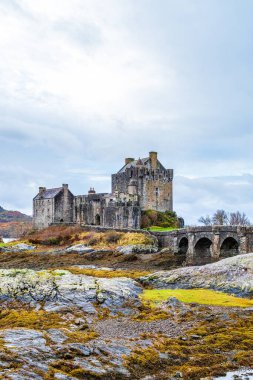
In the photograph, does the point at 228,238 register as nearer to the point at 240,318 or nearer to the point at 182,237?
the point at 182,237

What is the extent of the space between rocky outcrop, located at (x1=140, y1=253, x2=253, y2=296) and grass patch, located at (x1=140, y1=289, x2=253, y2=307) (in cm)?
220

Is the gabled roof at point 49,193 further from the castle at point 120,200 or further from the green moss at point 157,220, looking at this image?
the green moss at point 157,220

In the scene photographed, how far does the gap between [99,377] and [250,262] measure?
69.9 feet

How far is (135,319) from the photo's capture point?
22.5 m


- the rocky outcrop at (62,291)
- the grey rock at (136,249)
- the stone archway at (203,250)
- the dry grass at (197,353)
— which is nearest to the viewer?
the dry grass at (197,353)

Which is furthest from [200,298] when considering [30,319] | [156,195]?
[156,195]

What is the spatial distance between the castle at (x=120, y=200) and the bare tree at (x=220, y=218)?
66.9ft

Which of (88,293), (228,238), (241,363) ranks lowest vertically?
(241,363)

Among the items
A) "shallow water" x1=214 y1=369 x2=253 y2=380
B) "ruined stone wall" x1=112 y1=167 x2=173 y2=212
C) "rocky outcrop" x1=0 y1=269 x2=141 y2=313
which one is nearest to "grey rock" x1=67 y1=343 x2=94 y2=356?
"shallow water" x1=214 y1=369 x2=253 y2=380

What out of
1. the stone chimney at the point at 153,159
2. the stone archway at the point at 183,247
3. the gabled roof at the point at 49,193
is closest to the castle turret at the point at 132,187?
the stone chimney at the point at 153,159

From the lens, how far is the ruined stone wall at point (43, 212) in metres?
80.8

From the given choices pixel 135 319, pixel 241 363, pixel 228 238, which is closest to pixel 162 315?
pixel 135 319

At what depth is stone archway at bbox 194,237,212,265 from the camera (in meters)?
50.6

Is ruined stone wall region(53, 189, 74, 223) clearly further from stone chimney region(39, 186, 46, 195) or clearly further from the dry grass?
the dry grass
